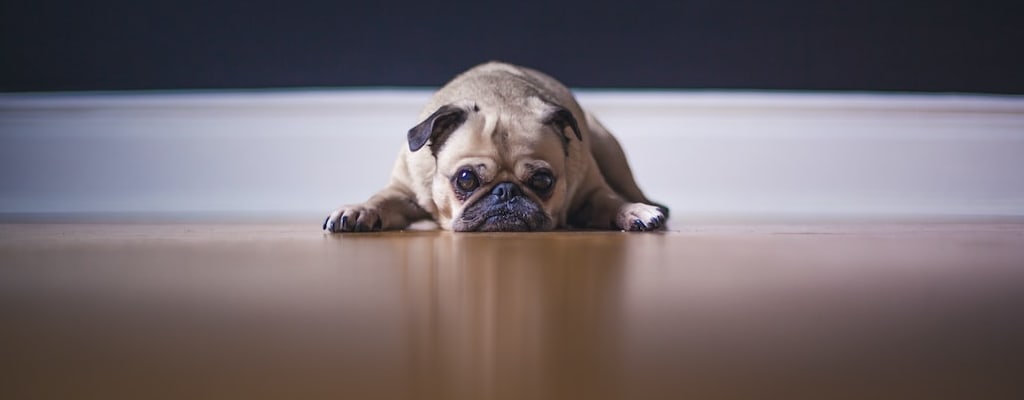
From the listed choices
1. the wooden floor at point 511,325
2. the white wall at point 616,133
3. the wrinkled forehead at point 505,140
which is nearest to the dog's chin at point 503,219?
the wrinkled forehead at point 505,140

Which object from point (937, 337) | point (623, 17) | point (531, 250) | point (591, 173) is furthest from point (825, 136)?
point (937, 337)

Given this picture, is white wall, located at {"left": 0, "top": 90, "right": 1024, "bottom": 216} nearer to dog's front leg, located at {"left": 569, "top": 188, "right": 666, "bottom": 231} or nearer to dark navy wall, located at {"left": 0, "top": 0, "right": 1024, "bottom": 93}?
dark navy wall, located at {"left": 0, "top": 0, "right": 1024, "bottom": 93}

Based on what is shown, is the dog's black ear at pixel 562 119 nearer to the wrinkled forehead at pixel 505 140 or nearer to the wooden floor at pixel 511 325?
the wrinkled forehead at pixel 505 140

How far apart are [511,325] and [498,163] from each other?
5.12ft

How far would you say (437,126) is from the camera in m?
2.26

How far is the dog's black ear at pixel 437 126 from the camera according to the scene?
6.95ft

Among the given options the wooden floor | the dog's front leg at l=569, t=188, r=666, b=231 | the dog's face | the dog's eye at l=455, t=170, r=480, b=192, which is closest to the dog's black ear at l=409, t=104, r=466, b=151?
the dog's face

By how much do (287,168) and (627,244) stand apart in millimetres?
2216

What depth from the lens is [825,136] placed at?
11.2 ft

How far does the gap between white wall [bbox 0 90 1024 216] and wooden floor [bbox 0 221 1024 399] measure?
2.12 metres

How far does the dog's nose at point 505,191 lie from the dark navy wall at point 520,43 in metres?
1.35

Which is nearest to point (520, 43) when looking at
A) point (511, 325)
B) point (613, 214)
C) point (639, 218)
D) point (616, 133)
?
point (616, 133)

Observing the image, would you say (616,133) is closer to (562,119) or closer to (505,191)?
(562,119)

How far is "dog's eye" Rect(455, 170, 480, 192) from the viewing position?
2186mm
